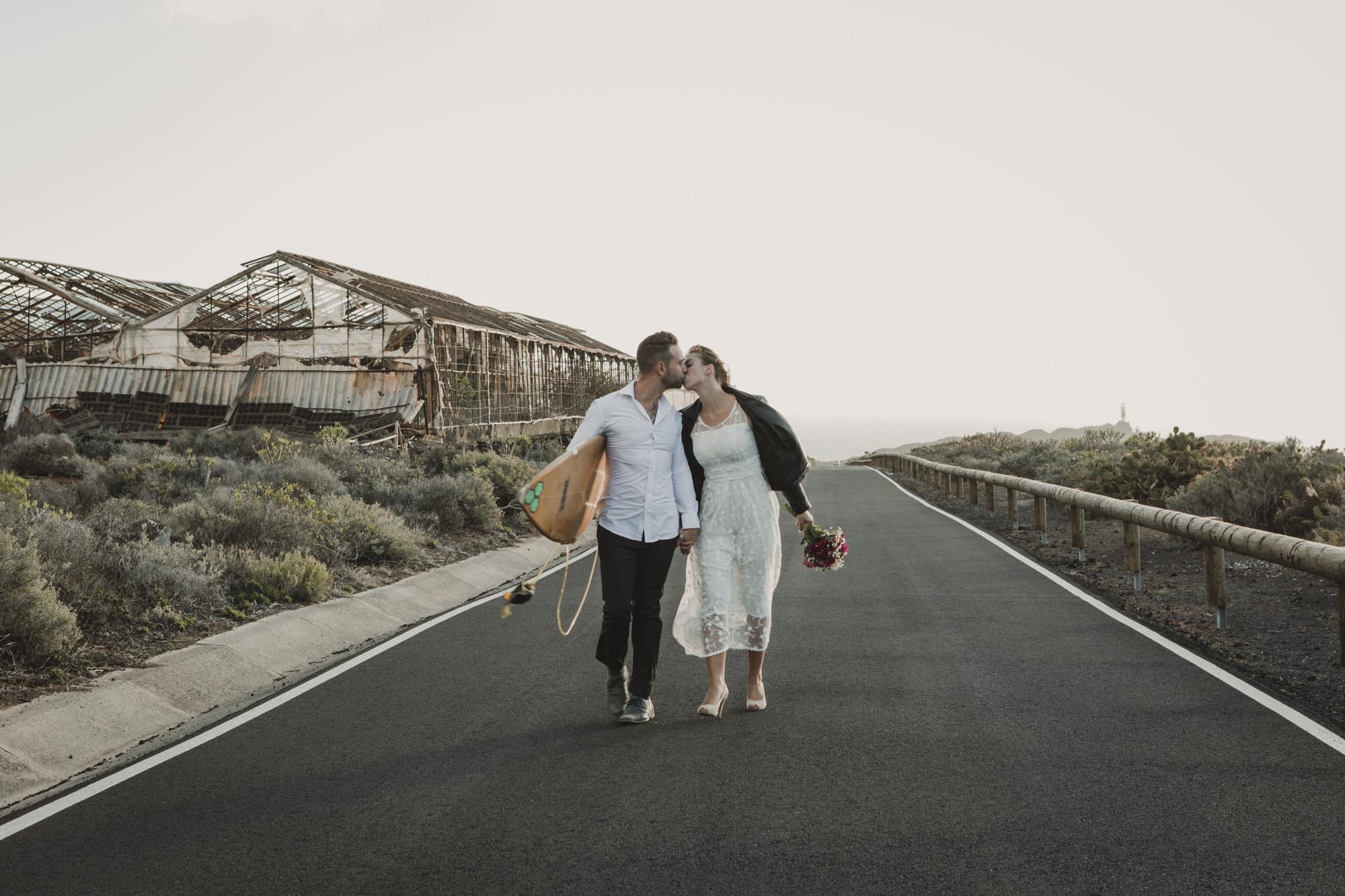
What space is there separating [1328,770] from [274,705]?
6.00 metres

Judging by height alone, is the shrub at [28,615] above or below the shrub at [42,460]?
below

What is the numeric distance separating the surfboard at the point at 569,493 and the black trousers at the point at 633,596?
164 mm

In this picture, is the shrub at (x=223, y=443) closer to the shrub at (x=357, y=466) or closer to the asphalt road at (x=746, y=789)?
the shrub at (x=357, y=466)

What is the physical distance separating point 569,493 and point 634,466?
426 millimetres

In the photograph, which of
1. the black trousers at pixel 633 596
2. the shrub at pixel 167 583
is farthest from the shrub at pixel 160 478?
the black trousers at pixel 633 596

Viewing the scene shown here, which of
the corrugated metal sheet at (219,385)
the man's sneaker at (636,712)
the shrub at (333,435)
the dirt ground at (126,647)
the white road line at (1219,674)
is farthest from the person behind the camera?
the corrugated metal sheet at (219,385)

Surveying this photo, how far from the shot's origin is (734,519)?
21.7 feet

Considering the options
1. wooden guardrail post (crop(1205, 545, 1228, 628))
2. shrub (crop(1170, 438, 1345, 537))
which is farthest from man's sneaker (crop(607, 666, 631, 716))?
shrub (crop(1170, 438, 1345, 537))

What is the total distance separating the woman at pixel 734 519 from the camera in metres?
6.50

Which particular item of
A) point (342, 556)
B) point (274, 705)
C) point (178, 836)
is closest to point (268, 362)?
point (342, 556)

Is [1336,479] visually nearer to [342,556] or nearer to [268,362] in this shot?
[342,556]

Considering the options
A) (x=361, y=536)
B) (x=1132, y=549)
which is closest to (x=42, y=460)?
(x=361, y=536)

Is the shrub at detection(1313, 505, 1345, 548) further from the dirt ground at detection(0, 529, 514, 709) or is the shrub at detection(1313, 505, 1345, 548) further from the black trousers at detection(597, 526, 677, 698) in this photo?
the dirt ground at detection(0, 529, 514, 709)

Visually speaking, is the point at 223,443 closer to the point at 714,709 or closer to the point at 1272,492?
the point at 1272,492
